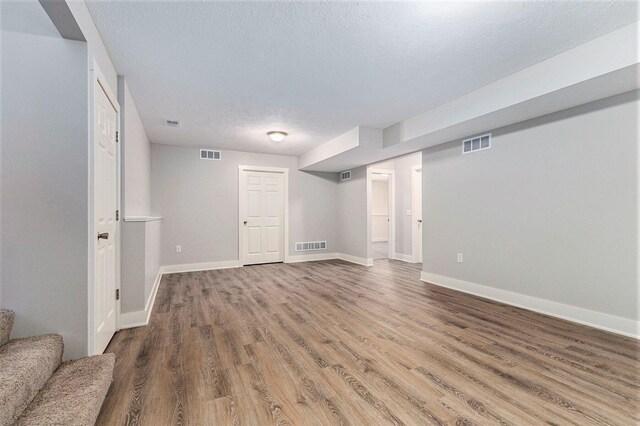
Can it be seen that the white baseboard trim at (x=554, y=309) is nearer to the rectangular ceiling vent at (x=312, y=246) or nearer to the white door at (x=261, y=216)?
the rectangular ceiling vent at (x=312, y=246)

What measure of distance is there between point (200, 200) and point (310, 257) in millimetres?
2765

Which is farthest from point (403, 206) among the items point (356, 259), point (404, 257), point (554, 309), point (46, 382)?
point (46, 382)

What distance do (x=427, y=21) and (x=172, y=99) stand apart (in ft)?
9.27

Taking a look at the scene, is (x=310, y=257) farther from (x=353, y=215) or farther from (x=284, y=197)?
(x=284, y=197)

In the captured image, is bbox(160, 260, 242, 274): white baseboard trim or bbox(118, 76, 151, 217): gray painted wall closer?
bbox(118, 76, 151, 217): gray painted wall

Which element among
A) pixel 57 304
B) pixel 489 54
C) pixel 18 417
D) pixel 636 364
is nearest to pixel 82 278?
pixel 57 304

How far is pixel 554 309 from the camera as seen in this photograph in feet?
9.81

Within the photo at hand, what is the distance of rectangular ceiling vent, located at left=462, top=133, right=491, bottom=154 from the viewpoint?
3.66 m

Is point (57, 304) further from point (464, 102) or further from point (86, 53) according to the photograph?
point (464, 102)

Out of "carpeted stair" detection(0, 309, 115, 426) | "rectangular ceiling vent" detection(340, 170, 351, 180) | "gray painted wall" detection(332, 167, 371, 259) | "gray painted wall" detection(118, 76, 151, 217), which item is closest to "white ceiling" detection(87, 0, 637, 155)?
"gray painted wall" detection(118, 76, 151, 217)

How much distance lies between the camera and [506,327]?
2.68 m

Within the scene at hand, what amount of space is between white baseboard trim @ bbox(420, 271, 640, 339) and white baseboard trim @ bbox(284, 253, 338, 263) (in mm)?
3136

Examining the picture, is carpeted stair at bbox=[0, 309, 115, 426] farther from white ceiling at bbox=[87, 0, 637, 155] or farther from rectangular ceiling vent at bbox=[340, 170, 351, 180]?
rectangular ceiling vent at bbox=[340, 170, 351, 180]

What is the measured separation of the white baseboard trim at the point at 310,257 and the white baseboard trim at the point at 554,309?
3.14 metres
